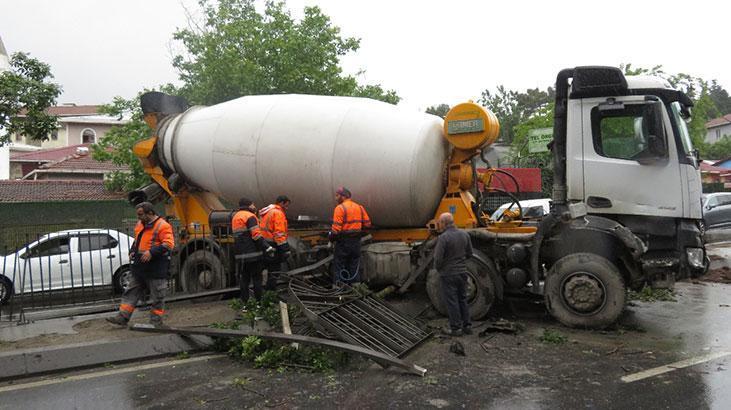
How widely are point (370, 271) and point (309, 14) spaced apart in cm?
1303

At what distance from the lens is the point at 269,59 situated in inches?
688

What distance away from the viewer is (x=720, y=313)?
772 centimetres

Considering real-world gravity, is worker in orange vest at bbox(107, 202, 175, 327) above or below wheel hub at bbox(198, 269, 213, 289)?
above

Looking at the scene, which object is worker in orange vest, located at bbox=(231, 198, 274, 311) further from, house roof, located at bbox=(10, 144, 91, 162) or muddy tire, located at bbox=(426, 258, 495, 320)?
house roof, located at bbox=(10, 144, 91, 162)

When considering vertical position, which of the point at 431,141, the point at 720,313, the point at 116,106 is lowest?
the point at 720,313

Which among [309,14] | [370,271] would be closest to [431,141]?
[370,271]

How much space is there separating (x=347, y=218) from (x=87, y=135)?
145ft

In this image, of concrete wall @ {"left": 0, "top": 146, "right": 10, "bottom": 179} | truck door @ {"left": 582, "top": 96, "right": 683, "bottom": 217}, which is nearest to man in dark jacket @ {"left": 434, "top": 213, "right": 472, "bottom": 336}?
truck door @ {"left": 582, "top": 96, "right": 683, "bottom": 217}

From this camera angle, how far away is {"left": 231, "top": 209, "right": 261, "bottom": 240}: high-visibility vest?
7485 millimetres

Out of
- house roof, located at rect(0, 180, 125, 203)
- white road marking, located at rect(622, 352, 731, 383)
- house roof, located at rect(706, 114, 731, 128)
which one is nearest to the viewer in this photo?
white road marking, located at rect(622, 352, 731, 383)

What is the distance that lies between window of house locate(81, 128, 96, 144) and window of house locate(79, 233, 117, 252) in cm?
3850

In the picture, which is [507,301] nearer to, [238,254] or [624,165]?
[624,165]

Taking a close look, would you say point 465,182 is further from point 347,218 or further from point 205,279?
point 205,279

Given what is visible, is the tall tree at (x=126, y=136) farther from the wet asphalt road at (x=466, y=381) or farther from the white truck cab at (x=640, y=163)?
the white truck cab at (x=640, y=163)
